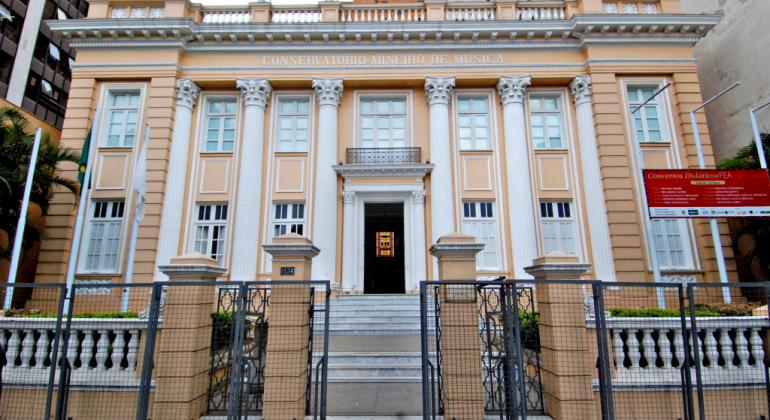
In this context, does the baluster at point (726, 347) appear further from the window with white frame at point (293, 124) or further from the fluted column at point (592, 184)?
the window with white frame at point (293, 124)

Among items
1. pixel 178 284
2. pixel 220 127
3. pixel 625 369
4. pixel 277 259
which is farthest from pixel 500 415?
pixel 220 127

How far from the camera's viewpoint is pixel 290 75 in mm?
15852

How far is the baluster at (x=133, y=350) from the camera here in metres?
6.32

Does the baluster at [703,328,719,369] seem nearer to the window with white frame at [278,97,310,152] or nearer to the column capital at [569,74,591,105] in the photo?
the column capital at [569,74,591,105]

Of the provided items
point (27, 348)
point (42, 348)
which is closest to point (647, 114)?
point (42, 348)

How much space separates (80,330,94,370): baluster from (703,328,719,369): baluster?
377 inches

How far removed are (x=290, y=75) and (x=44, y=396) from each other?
41.3 ft

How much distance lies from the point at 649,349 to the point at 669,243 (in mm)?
10032

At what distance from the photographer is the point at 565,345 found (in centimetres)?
588

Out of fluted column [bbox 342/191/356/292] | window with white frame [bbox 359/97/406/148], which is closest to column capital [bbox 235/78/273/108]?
window with white frame [bbox 359/97/406/148]

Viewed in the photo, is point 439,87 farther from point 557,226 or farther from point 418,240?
point 557,226

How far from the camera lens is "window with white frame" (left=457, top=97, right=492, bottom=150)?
631 inches

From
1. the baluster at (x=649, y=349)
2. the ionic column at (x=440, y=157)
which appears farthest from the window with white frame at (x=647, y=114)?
the baluster at (x=649, y=349)

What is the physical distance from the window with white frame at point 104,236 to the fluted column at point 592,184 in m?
16.8
